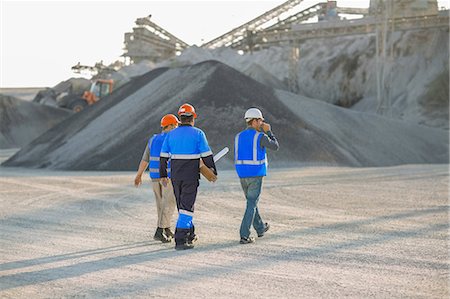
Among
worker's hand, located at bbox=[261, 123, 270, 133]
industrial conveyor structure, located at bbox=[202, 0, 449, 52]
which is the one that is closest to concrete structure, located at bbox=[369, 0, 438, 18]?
industrial conveyor structure, located at bbox=[202, 0, 449, 52]

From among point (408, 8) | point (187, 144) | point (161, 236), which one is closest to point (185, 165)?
point (187, 144)

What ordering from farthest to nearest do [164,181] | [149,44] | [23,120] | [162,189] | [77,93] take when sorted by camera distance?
[149,44]
[77,93]
[23,120]
[162,189]
[164,181]

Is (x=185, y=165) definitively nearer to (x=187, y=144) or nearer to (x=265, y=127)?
(x=187, y=144)

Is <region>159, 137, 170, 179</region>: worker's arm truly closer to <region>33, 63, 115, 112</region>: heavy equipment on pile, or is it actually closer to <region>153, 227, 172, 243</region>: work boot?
<region>153, 227, 172, 243</region>: work boot

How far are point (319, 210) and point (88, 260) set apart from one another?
6292mm

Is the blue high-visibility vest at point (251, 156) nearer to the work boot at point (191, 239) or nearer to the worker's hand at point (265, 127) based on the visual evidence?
the worker's hand at point (265, 127)

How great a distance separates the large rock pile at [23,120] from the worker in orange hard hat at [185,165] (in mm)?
41424

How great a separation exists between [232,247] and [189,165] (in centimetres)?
122

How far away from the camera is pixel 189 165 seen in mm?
9586

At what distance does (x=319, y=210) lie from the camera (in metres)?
14.3

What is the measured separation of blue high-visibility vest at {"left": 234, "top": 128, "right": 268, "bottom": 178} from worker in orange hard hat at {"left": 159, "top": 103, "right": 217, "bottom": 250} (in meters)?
0.66

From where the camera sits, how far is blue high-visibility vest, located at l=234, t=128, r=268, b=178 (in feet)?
33.3

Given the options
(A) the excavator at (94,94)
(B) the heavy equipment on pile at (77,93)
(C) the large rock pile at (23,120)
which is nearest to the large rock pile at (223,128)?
(B) the heavy equipment on pile at (77,93)

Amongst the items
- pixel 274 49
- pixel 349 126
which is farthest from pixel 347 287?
pixel 274 49
